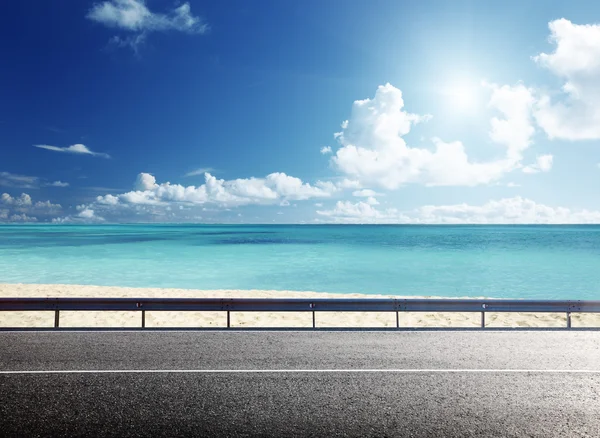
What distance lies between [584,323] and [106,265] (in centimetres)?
3668

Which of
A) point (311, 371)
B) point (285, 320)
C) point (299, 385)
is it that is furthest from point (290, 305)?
point (299, 385)

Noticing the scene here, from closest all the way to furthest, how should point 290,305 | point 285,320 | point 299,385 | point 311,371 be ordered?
1. point 299,385
2. point 311,371
3. point 290,305
4. point 285,320

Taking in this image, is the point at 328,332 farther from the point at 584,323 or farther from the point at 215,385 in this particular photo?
the point at 584,323

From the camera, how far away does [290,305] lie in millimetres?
9820

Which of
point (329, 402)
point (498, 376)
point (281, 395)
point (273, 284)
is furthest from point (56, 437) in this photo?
point (273, 284)

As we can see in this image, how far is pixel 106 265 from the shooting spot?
1507 inches

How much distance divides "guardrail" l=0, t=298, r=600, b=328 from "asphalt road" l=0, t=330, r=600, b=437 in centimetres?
93

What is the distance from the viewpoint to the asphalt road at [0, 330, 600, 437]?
4.54 meters

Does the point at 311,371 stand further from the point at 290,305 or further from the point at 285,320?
the point at 285,320

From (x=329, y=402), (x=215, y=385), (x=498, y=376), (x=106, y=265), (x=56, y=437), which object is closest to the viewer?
(x=56, y=437)

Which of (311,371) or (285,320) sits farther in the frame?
(285,320)

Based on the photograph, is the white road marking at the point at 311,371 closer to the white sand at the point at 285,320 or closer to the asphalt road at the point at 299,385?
the asphalt road at the point at 299,385

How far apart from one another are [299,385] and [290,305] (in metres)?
3.99

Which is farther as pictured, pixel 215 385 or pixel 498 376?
pixel 498 376
